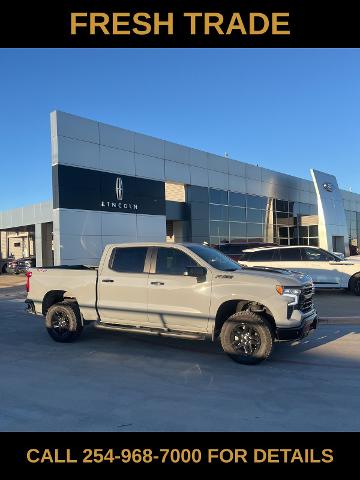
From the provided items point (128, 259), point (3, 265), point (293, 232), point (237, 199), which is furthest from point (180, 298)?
point (293, 232)

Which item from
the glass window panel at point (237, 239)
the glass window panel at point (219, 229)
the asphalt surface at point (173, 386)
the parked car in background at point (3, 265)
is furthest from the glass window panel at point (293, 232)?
the asphalt surface at point (173, 386)

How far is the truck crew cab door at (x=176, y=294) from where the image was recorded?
23.1 ft

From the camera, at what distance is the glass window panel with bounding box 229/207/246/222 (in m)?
31.2

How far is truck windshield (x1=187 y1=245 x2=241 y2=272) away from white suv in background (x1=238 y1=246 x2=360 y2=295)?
7.32 meters

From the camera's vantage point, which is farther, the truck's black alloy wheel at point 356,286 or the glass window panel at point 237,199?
the glass window panel at point 237,199

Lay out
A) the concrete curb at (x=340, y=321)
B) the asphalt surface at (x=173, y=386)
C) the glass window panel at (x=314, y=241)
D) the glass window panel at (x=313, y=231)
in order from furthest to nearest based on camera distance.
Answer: the glass window panel at (x=313, y=231) < the glass window panel at (x=314, y=241) < the concrete curb at (x=340, y=321) < the asphalt surface at (x=173, y=386)

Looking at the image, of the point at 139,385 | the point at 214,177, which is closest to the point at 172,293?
the point at 139,385

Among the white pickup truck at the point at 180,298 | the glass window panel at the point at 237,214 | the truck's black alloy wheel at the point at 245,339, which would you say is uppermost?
the glass window panel at the point at 237,214

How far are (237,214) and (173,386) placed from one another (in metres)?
26.6

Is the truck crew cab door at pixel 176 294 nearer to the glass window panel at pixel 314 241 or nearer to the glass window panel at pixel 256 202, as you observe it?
the glass window panel at pixel 256 202

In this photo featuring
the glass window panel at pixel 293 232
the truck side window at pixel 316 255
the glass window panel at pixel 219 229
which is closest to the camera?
the truck side window at pixel 316 255

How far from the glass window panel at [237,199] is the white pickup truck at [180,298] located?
23318 millimetres

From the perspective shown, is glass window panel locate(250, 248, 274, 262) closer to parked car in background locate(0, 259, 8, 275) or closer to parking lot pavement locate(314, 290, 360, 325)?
parking lot pavement locate(314, 290, 360, 325)

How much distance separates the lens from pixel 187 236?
1111 inches
